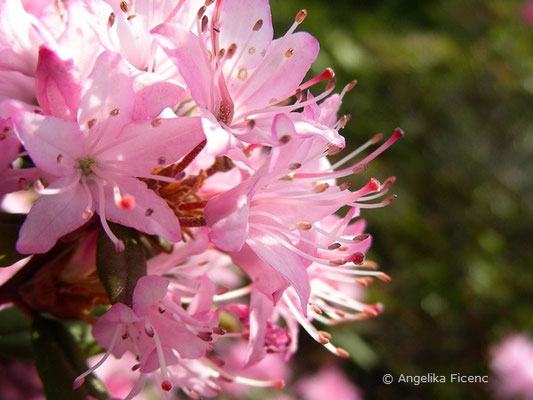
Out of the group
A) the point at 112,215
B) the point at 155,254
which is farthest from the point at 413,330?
the point at 112,215

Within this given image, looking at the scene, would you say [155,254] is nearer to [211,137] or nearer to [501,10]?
[211,137]

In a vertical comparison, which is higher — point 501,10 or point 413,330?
point 501,10

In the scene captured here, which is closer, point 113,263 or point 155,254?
point 113,263

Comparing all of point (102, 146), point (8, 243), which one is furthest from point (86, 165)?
point (8, 243)

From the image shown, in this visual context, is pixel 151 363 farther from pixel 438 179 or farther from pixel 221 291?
pixel 438 179

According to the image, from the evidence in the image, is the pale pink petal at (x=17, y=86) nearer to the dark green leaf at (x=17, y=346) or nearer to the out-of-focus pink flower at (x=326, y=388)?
the dark green leaf at (x=17, y=346)

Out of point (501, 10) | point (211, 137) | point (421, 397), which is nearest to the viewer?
point (211, 137)

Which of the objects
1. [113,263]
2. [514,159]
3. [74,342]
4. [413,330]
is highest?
[113,263]
